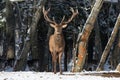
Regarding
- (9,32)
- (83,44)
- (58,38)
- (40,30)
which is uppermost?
(58,38)

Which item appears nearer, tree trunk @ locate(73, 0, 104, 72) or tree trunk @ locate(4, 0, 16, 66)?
tree trunk @ locate(73, 0, 104, 72)

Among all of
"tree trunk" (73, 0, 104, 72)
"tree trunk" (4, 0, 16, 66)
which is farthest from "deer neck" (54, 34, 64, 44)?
"tree trunk" (4, 0, 16, 66)

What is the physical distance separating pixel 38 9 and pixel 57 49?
1184 centimetres

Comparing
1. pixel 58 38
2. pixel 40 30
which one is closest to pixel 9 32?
pixel 40 30

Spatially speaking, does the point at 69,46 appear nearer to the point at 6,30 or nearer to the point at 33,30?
the point at 6,30

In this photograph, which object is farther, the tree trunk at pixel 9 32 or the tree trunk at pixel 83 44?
the tree trunk at pixel 9 32

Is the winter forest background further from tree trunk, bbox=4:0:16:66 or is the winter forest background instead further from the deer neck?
the deer neck

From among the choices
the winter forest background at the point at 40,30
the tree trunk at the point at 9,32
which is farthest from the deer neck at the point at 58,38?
the tree trunk at the point at 9,32

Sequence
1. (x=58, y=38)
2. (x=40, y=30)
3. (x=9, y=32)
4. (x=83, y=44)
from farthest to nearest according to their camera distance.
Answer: (x=40, y=30) < (x=9, y=32) < (x=83, y=44) < (x=58, y=38)

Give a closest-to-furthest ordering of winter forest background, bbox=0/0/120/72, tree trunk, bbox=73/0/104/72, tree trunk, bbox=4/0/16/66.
A: 1. tree trunk, bbox=73/0/104/72
2. tree trunk, bbox=4/0/16/66
3. winter forest background, bbox=0/0/120/72

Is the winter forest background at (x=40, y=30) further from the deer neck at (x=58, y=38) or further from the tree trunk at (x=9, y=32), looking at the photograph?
the deer neck at (x=58, y=38)

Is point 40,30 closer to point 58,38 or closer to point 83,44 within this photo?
point 83,44

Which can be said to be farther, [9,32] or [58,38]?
[9,32]

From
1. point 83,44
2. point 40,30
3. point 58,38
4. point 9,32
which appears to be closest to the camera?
point 58,38
